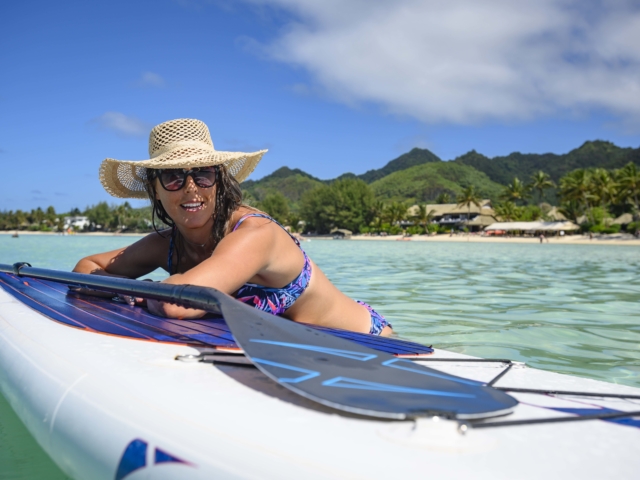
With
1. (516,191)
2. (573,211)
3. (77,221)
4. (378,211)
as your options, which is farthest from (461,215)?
(77,221)

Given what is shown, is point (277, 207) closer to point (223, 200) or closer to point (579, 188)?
point (579, 188)

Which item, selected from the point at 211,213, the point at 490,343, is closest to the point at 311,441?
the point at 211,213

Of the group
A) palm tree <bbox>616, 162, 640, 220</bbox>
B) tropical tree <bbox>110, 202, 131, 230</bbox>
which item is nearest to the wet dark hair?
palm tree <bbox>616, 162, 640, 220</bbox>

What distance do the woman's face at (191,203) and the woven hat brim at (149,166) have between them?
0.09m

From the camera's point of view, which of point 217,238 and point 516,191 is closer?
point 217,238

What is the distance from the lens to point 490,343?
352cm

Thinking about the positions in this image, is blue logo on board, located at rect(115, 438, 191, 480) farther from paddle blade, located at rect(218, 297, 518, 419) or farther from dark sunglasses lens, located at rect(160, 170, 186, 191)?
dark sunglasses lens, located at rect(160, 170, 186, 191)

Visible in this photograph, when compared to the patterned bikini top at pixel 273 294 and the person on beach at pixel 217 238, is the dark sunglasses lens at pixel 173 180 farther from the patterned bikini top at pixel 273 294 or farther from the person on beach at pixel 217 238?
the patterned bikini top at pixel 273 294

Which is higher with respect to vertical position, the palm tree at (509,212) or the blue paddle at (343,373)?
the palm tree at (509,212)

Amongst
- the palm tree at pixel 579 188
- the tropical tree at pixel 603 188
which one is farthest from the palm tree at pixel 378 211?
the tropical tree at pixel 603 188

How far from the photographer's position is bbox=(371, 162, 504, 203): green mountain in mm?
136000

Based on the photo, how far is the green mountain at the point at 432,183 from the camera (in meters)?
136

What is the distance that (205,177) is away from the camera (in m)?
2.07

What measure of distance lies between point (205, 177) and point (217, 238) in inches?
9.8
